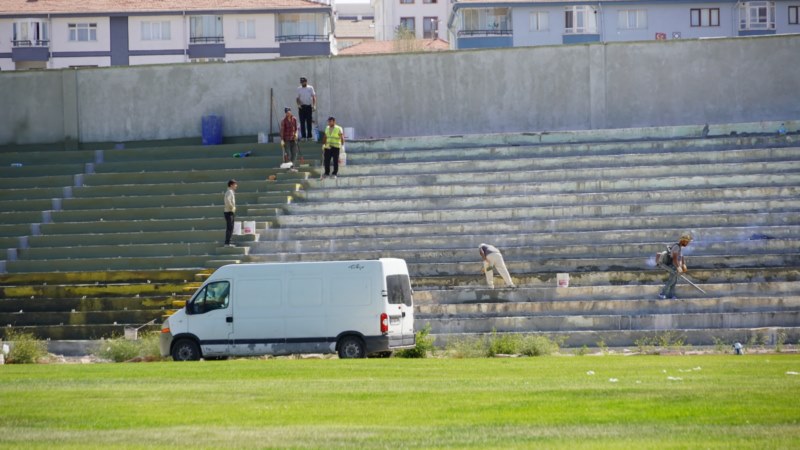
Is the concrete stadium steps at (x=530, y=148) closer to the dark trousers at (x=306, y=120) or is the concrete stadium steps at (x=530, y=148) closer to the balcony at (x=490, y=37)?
the dark trousers at (x=306, y=120)

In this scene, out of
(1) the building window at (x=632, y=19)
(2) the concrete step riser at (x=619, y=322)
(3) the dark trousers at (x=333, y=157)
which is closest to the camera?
(2) the concrete step riser at (x=619, y=322)

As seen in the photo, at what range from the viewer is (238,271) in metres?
26.5

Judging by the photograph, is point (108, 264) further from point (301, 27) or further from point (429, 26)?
point (429, 26)

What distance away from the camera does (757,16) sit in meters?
101

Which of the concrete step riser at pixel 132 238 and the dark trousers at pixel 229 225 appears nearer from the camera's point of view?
the dark trousers at pixel 229 225

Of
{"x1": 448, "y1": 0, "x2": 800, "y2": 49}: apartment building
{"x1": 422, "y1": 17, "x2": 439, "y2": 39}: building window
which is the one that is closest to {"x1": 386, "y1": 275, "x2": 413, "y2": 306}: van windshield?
{"x1": 448, "y1": 0, "x2": 800, "y2": 49}: apartment building

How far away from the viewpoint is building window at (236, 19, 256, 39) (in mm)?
98625

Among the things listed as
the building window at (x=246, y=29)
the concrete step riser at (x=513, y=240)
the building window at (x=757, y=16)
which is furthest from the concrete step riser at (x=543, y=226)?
the building window at (x=757, y=16)

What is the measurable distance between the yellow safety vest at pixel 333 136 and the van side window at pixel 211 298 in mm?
9927

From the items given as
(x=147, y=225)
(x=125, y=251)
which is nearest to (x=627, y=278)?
(x=125, y=251)

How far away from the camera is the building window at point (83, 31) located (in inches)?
3939

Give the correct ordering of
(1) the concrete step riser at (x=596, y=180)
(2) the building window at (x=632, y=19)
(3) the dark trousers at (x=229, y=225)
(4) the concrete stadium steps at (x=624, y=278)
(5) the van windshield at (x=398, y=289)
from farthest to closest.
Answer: (2) the building window at (x=632, y=19)
(1) the concrete step riser at (x=596, y=180)
(3) the dark trousers at (x=229, y=225)
(4) the concrete stadium steps at (x=624, y=278)
(5) the van windshield at (x=398, y=289)

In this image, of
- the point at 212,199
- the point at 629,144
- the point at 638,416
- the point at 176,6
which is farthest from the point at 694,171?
the point at 176,6

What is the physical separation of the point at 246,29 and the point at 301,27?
384 centimetres
